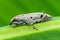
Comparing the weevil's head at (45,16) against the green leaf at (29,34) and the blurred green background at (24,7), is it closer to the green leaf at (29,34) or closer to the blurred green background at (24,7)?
the blurred green background at (24,7)

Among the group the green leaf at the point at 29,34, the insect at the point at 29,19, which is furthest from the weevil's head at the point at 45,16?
the green leaf at the point at 29,34

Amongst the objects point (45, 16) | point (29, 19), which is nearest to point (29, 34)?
point (29, 19)

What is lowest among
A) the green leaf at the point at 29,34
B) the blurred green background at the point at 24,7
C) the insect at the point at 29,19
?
the green leaf at the point at 29,34

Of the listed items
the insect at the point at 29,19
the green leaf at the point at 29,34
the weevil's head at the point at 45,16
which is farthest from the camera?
the weevil's head at the point at 45,16

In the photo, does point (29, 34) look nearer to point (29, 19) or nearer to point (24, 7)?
point (29, 19)

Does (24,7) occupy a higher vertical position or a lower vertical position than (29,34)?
higher

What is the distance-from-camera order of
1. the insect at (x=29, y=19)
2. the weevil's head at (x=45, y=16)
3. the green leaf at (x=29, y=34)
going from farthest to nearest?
the weevil's head at (x=45, y=16) → the insect at (x=29, y=19) → the green leaf at (x=29, y=34)

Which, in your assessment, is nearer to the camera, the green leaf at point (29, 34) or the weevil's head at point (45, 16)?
the green leaf at point (29, 34)

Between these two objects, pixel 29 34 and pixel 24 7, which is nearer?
pixel 29 34

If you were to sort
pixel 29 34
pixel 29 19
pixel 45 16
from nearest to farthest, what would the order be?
pixel 29 34 < pixel 29 19 < pixel 45 16

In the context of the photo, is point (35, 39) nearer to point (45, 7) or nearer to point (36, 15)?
point (36, 15)
